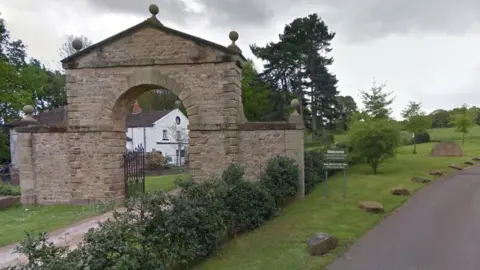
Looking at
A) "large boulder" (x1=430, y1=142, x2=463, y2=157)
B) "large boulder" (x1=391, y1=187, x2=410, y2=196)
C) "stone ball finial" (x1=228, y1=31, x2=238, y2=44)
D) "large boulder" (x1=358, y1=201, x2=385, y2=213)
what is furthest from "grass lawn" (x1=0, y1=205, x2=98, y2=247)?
"large boulder" (x1=430, y1=142, x2=463, y2=157)

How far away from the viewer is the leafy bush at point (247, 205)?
29.2 ft

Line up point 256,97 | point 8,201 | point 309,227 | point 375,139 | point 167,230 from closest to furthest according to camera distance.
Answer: point 167,230
point 309,227
point 8,201
point 375,139
point 256,97

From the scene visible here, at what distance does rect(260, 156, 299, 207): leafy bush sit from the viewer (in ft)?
36.4

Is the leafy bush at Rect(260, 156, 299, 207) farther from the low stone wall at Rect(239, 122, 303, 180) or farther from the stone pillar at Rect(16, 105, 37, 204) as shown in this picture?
the stone pillar at Rect(16, 105, 37, 204)

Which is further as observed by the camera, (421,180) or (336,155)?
(421,180)

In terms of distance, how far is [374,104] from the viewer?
25719mm

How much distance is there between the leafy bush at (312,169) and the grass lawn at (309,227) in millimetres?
374

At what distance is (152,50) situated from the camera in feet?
45.0

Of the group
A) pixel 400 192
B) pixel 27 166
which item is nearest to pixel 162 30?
pixel 27 166

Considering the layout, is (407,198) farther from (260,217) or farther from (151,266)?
(151,266)

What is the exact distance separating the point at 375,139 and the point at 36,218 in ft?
51.6

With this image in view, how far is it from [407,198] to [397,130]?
6.78 metres

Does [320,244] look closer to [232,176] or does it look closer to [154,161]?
[232,176]

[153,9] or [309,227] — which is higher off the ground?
[153,9]
